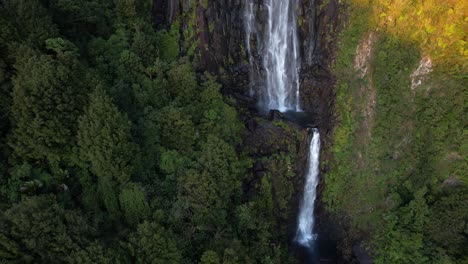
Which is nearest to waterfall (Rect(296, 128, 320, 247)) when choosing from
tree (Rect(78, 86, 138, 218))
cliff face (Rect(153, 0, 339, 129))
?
cliff face (Rect(153, 0, 339, 129))

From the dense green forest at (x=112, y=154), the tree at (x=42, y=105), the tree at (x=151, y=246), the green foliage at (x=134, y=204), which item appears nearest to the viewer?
the dense green forest at (x=112, y=154)

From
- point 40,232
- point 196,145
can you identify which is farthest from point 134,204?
point 196,145

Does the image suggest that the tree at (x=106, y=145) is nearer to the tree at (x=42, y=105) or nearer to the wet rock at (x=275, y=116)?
the tree at (x=42, y=105)

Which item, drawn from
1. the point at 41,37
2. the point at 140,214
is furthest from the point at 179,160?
the point at 41,37

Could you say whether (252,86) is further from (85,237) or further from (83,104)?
(85,237)

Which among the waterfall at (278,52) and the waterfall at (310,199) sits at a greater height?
the waterfall at (278,52)

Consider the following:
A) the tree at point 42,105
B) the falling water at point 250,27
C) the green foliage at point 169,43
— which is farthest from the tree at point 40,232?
the falling water at point 250,27

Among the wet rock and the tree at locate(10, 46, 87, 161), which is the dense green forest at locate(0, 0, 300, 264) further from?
the wet rock
